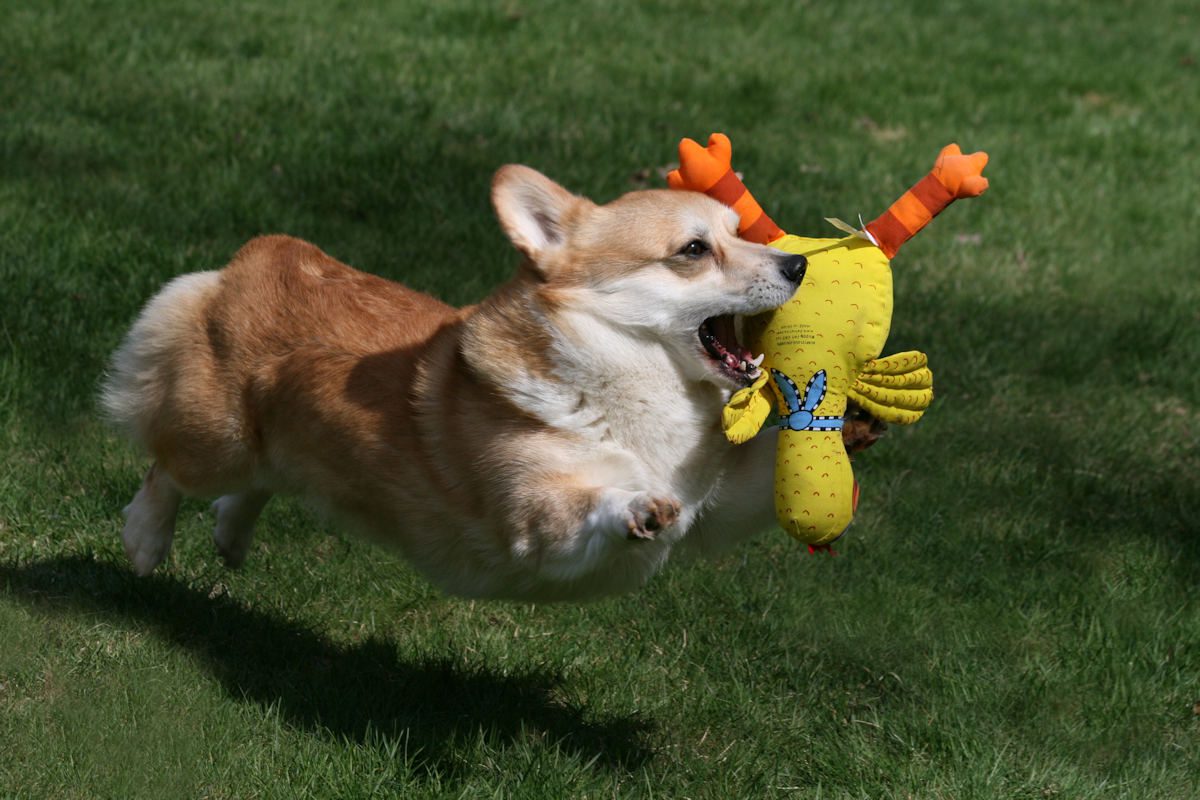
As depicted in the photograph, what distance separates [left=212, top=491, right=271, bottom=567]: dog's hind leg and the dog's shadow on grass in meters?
0.25

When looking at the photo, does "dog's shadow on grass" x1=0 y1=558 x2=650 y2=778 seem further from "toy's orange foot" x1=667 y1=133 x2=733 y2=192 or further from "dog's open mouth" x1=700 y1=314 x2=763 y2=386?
"toy's orange foot" x1=667 y1=133 x2=733 y2=192

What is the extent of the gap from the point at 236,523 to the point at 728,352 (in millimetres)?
1982

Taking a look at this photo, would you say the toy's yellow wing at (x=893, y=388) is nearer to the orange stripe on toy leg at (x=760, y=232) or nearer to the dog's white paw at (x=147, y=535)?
the orange stripe on toy leg at (x=760, y=232)

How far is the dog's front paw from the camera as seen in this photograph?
3289 millimetres

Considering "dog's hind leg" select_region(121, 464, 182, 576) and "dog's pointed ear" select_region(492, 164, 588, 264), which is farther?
"dog's hind leg" select_region(121, 464, 182, 576)

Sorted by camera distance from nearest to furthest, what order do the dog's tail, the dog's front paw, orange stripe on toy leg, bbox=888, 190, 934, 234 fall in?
the dog's front paw, orange stripe on toy leg, bbox=888, 190, 934, 234, the dog's tail

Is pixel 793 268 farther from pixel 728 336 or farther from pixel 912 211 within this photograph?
pixel 912 211

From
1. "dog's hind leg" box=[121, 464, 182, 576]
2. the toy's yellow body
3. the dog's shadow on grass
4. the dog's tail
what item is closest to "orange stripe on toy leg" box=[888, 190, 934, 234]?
the toy's yellow body

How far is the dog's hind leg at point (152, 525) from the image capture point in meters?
4.65

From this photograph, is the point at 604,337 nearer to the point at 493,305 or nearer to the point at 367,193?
the point at 493,305

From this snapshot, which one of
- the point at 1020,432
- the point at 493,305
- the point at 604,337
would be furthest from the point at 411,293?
the point at 1020,432

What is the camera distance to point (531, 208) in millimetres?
4082

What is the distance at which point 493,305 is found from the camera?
13.0 feet

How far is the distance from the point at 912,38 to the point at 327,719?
26.6 ft
